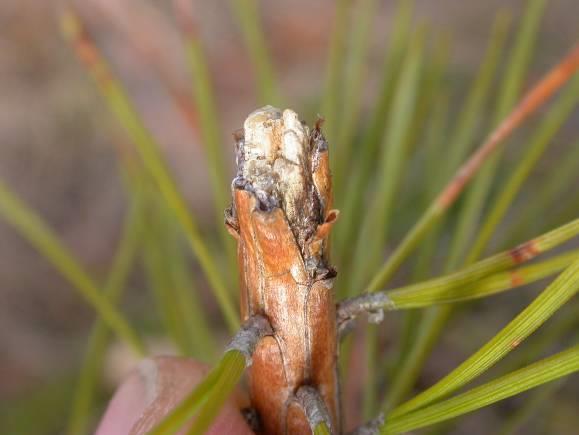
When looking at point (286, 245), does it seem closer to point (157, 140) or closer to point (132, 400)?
point (132, 400)

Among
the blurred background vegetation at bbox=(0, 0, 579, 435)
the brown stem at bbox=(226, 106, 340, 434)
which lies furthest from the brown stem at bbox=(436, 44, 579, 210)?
the blurred background vegetation at bbox=(0, 0, 579, 435)

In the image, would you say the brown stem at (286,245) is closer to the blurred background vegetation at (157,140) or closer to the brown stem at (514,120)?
the brown stem at (514,120)

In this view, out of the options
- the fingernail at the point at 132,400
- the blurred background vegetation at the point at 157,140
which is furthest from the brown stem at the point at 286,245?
the blurred background vegetation at the point at 157,140

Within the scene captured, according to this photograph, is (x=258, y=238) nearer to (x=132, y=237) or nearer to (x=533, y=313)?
(x=533, y=313)

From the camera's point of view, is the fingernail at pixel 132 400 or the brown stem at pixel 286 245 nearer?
the brown stem at pixel 286 245

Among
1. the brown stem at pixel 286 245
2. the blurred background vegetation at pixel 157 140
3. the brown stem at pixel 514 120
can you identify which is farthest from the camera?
the blurred background vegetation at pixel 157 140
